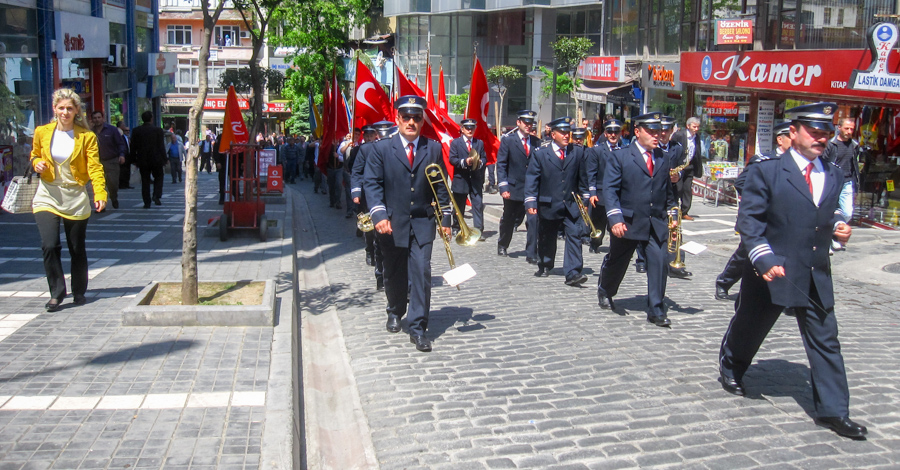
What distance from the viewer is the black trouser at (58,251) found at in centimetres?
754

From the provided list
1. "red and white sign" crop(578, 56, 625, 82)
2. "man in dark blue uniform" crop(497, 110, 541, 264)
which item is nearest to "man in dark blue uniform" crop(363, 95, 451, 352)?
"man in dark blue uniform" crop(497, 110, 541, 264)

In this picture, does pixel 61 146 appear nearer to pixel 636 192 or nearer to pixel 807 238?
pixel 636 192

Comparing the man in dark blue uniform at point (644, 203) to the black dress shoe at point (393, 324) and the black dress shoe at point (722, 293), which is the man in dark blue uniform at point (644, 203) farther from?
the black dress shoe at point (393, 324)

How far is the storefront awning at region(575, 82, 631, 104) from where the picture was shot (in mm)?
28614

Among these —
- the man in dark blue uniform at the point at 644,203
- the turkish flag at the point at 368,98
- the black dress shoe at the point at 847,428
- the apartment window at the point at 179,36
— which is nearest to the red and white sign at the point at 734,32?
the turkish flag at the point at 368,98

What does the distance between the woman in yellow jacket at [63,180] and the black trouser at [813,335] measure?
527cm

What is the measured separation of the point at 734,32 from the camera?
789 inches

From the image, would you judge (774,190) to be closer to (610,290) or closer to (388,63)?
(610,290)

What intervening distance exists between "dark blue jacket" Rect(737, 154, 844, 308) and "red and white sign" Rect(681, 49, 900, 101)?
10.9 metres

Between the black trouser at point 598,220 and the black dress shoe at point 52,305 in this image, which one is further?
the black trouser at point 598,220

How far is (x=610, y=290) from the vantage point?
325 inches

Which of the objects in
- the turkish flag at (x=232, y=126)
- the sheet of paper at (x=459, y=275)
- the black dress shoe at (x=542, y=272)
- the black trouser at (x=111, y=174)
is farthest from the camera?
the black trouser at (x=111, y=174)

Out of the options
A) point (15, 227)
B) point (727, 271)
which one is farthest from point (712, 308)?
point (15, 227)

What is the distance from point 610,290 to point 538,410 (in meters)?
2.89
